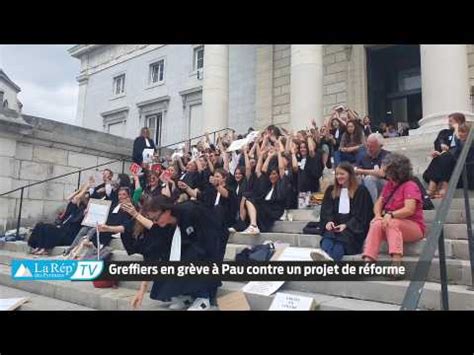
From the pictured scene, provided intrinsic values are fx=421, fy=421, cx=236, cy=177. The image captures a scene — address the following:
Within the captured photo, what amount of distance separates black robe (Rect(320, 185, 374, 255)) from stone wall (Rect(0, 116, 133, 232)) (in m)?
7.79

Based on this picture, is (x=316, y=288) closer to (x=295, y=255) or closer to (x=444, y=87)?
(x=295, y=255)

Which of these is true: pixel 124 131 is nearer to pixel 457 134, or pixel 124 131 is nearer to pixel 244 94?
pixel 244 94

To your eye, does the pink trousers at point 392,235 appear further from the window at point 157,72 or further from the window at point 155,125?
the window at point 157,72

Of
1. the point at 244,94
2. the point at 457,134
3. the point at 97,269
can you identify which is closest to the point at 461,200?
the point at 457,134

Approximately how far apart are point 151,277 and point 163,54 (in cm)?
2003

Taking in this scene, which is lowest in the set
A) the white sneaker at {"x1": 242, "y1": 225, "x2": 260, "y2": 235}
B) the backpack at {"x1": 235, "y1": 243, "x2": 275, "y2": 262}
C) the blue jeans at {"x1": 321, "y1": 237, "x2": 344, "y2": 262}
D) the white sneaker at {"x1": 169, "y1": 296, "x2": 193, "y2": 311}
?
the white sneaker at {"x1": 169, "y1": 296, "x2": 193, "y2": 311}

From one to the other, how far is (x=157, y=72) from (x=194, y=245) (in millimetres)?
20473

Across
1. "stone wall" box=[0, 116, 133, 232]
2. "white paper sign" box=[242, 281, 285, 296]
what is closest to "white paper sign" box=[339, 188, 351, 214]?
"white paper sign" box=[242, 281, 285, 296]

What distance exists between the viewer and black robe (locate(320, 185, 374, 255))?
4531 mm

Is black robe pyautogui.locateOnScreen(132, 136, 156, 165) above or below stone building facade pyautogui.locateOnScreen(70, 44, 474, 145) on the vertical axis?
below

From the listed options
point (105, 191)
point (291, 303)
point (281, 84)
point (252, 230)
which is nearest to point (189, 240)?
point (291, 303)

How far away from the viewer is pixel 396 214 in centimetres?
429

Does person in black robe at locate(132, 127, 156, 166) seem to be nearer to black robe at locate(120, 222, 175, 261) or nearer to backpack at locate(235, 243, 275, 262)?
black robe at locate(120, 222, 175, 261)

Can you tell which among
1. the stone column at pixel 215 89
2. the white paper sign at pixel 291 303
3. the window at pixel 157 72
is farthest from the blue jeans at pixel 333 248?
the window at pixel 157 72
